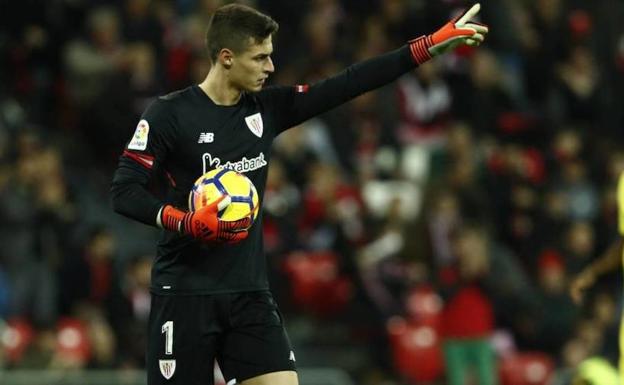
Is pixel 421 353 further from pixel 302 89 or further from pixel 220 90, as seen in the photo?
pixel 220 90

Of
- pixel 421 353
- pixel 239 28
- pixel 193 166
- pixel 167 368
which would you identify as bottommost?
pixel 167 368

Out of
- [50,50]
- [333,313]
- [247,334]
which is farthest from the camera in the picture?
[50,50]

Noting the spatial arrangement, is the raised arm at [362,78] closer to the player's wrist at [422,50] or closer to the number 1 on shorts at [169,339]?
the player's wrist at [422,50]

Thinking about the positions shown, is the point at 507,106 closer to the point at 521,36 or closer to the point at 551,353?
the point at 521,36

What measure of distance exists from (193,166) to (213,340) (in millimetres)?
766

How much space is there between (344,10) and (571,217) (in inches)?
137

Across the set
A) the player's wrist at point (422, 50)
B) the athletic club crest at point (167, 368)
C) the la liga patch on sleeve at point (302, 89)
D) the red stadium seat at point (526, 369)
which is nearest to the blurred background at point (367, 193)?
the red stadium seat at point (526, 369)

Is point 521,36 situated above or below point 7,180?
above

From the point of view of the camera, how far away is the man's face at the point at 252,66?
6.27m

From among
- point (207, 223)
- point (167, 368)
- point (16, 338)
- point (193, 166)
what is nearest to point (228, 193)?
point (207, 223)

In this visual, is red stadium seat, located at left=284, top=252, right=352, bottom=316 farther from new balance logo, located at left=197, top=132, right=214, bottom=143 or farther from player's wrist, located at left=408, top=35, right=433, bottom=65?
new balance logo, located at left=197, top=132, right=214, bottom=143

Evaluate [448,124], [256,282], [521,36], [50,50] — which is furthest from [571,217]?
[256,282]

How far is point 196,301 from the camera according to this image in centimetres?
626

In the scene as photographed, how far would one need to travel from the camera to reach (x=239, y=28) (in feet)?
20.6
